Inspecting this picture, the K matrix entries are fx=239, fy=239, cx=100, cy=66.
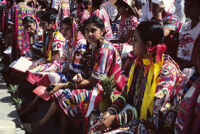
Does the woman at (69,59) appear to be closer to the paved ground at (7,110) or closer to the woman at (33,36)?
the paved ground at (7,110)

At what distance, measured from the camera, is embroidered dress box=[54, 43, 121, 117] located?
2.62 metres

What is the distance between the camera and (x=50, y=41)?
4148 millimetres

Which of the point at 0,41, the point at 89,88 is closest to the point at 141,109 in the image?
the point at 89,88

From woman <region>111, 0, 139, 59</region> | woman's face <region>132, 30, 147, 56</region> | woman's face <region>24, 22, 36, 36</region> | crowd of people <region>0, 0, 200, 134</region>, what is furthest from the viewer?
woman's face <region>24, 22, 36, 36</region>

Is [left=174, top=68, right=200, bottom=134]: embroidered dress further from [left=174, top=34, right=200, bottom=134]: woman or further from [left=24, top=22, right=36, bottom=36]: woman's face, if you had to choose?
[left=24, top=22, right=36, bottom=36]: woman's face

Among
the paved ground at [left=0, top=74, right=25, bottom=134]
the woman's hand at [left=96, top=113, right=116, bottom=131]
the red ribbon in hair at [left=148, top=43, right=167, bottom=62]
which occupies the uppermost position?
the red ribbon in hair at [left=148, top=43, right=167, bottom=62]

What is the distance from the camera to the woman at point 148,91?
1.86m

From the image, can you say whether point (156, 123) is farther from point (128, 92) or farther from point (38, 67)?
point (38, 67)

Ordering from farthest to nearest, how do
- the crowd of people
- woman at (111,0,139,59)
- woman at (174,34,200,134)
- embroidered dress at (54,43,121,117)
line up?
woman at (111,0,139,59) < embroidered dress at (54,43,121,117) < the crowd of people < woman at (174,34,200,134)

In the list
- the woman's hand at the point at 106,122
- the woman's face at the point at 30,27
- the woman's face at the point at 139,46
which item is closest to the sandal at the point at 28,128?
the woman's hand at the point at 106,122

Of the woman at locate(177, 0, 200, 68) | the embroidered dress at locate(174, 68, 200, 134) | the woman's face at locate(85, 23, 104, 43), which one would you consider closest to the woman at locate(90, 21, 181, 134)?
the embroidered dress at locate(174, 68, 200, 134)

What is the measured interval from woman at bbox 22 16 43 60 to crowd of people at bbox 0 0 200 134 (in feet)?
0.09

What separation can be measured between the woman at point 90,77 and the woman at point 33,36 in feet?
6.02

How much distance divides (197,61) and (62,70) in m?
2.31
